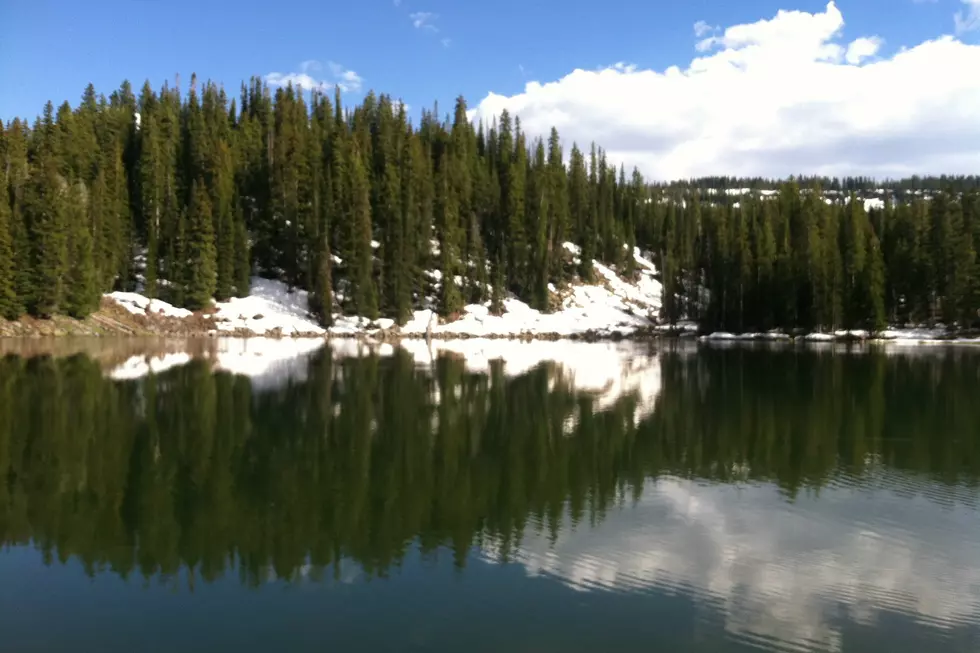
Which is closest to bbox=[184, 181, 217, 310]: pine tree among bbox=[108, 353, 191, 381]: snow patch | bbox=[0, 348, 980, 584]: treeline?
bbox=[108, 353, 191, 381]: snow patch

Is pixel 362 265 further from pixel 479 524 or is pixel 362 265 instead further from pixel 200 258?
pixel 479 524

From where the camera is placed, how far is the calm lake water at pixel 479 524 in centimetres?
949

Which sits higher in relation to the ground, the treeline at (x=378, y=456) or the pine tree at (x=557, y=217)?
the pine tree at (x=557, y=217)

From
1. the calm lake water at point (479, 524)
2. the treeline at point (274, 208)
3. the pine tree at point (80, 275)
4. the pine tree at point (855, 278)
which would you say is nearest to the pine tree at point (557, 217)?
the treeline at point (274, 208)

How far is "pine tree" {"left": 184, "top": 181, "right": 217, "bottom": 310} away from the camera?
7681 cm

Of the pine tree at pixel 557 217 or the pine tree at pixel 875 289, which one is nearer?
the pine tree at pixel 875 289

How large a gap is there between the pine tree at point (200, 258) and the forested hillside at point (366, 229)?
0.23 meters

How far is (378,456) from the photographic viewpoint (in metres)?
19.3

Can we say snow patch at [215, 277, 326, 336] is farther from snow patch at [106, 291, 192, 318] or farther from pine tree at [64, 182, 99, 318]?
pine tree at [64, 182, 99, 318]

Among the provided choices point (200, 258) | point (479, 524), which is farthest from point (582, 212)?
point (479, 524)

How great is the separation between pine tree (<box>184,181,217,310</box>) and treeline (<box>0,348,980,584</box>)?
136ft

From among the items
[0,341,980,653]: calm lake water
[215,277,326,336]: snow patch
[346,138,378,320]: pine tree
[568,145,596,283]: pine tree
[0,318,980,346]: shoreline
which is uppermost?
[568,145,596,283]: pine tree

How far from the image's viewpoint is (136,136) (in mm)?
104938

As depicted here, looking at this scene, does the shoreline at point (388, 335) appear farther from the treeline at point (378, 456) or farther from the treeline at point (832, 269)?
the treeline at point (378, 456)
